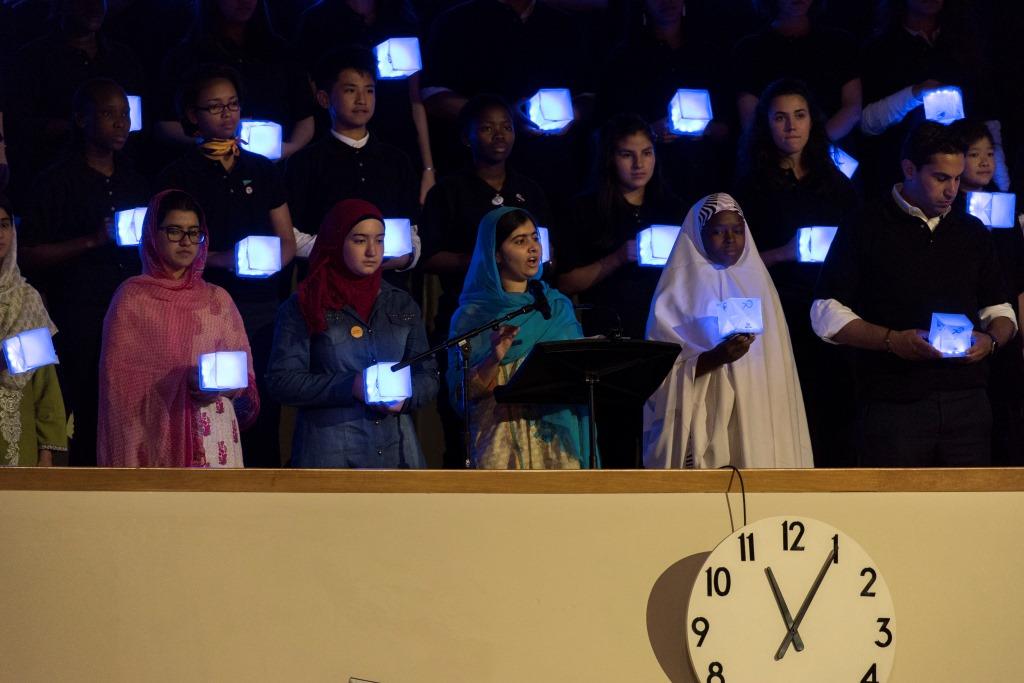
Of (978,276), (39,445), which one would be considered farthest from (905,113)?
(39,445)

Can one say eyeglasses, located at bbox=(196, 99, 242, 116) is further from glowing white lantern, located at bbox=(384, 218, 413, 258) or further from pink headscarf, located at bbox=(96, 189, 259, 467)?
glowing white lantern, located at bbox=(384, 218, 413, 258)

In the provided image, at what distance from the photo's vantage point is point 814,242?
4688 millimetres

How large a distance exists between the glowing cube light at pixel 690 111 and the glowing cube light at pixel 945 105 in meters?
0.77

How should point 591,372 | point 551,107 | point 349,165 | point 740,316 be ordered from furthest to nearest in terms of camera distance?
point 551,107, point 349,165, point 740,316, point 591,372

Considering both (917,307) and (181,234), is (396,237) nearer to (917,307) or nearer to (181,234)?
(181,234)

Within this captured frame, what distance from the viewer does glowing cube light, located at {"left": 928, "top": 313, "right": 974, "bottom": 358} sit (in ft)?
13.7

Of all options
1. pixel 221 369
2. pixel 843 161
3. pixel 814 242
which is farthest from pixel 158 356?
pixel 843 161

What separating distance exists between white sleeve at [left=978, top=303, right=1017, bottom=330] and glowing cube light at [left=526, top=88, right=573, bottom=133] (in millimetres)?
1507

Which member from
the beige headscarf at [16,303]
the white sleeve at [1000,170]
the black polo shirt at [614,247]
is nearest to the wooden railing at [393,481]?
the beige headscarf at [16,303]

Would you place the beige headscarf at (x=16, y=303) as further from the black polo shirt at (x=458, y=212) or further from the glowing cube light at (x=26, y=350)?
the black polo shirt at (x=458, y=212)

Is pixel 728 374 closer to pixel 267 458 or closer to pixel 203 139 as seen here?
pixel 267 458

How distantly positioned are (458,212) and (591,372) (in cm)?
133

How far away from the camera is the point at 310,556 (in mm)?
2936

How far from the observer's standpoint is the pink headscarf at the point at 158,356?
13.4 feet
